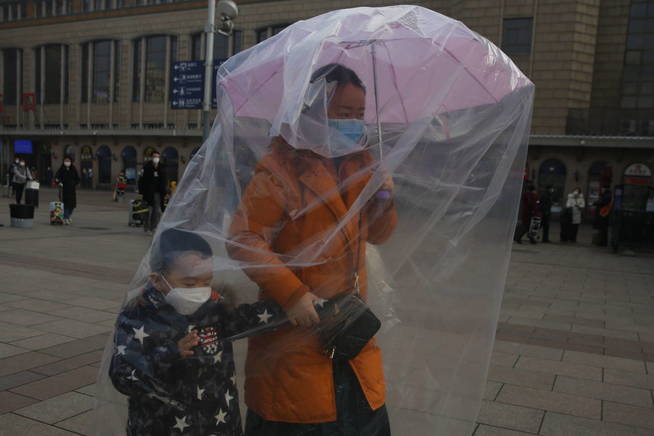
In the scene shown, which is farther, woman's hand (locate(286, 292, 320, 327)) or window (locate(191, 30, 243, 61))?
window (locate(191, 30, 243, 61))

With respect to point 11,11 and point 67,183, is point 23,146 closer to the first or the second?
point 11,11

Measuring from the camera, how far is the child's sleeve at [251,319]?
193 centimetres

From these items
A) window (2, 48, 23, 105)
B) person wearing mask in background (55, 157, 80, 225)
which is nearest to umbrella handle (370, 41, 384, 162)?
person wearing mask in background (55, 157, 80, 225)

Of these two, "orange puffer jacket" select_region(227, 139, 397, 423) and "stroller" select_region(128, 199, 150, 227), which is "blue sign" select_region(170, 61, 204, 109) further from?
"orange puffer jacket" select_region(227, 139, 397, 423)

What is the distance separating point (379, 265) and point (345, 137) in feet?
1.67

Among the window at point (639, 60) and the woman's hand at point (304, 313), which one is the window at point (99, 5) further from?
the woman's hand at point (304, 313)

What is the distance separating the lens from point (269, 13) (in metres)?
34.6

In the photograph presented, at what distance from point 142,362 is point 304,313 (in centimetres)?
55

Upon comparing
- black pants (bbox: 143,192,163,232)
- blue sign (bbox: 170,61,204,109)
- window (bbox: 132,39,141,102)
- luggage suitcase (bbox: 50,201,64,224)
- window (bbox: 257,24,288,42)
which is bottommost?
luggage suitcase (bbox: 50,201,64,224)

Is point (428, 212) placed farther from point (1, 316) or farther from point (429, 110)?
point (1, 316)

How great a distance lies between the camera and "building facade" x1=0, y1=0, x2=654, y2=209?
25.9 m

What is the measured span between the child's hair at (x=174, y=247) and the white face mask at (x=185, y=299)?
0.10 meters

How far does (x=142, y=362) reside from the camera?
6.14 feet

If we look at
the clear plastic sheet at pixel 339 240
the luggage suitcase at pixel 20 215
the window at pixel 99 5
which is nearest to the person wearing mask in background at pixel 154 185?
the luggage suitcase at pixel 20 215
